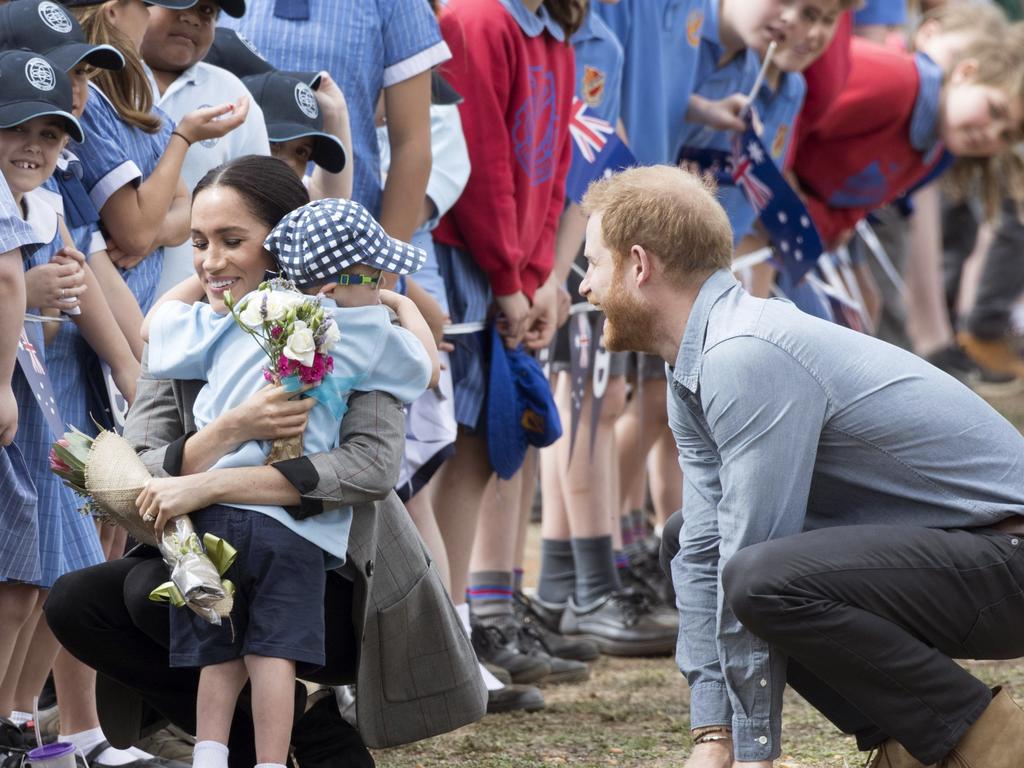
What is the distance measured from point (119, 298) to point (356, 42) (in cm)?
94

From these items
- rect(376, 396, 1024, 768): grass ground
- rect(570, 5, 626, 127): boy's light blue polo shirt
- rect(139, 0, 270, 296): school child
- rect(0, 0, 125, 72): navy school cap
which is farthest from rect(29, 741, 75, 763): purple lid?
rect(570, 5, 626, 127): boy's light blue polo shirt

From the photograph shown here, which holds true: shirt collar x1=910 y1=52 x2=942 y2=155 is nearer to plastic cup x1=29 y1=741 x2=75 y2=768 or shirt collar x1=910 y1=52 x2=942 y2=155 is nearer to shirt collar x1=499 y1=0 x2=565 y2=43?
shirt collar x1=499 y1=0 x2=565 y2=43

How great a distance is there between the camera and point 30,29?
10.8ft

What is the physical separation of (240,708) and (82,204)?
1.12 meters

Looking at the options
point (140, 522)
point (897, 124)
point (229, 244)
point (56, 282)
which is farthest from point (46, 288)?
point (897, 124)

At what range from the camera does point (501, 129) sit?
4.28 metres

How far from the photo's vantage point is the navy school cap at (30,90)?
309cm

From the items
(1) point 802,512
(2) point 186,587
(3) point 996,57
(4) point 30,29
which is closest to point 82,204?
(4) point 30,29

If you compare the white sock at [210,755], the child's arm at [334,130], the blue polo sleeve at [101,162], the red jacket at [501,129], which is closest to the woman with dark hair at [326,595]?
the white sock at [210,755]

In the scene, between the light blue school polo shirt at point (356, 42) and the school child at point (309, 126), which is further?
the light blue school polo shirt at point (356, 42)

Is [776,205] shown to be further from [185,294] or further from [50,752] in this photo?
[50,752]

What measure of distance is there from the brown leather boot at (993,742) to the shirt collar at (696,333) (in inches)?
30.3

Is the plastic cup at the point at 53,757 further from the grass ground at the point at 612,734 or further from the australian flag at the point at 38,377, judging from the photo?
the grass ground at the point at 612,734

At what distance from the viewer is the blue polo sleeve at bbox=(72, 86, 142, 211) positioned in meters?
3.44
